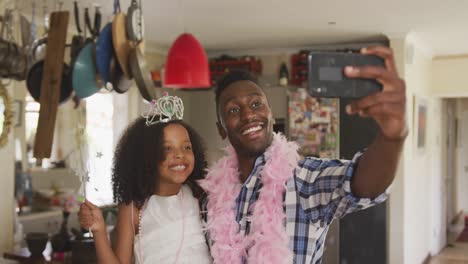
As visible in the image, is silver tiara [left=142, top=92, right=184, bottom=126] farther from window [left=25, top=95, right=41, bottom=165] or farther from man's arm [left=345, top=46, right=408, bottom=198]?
window [left=25, top=95, right=41, bottom=165]

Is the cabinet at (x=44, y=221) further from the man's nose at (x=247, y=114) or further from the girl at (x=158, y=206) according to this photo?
the man's nose at (x=247, y=114)

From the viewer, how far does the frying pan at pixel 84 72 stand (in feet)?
8.74

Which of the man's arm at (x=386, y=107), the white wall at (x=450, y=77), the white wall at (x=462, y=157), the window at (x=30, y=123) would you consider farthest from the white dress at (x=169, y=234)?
the white wall at (x=462, y=157)

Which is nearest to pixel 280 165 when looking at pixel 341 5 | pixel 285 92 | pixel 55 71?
pixel 55 71

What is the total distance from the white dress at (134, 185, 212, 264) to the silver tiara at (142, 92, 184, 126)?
8.7 inches

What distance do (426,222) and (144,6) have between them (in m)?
4.10

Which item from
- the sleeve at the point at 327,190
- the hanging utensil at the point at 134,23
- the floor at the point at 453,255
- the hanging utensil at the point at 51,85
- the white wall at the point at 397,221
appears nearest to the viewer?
the sleeve at the point at 327,190

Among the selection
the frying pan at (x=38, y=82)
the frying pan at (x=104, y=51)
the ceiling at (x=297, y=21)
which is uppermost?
the ceiling at (x=297, y=21)

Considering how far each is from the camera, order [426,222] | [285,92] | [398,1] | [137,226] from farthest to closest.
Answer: [426,222] < [285,92] < [398,1] < [137,226]

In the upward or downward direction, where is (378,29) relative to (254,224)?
upward

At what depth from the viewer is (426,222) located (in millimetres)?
5906

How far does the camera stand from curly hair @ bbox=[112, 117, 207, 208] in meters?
1.48

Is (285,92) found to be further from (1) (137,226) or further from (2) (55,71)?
(1) (137,226)

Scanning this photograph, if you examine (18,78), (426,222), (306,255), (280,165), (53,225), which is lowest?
(426,222)
